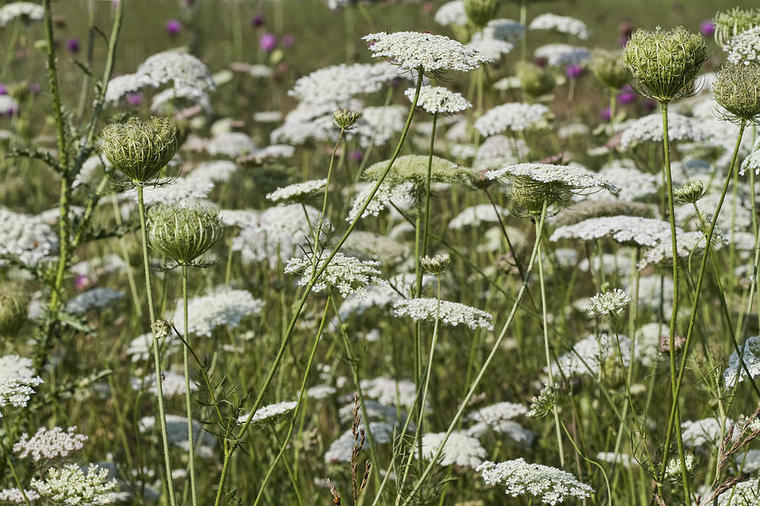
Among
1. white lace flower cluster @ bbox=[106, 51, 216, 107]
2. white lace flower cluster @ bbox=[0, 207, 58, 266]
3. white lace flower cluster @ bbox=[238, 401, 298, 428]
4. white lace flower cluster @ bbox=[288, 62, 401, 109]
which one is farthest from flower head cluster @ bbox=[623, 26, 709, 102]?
white lace flower cluster @ bbox=[0, 207, 58, 266]

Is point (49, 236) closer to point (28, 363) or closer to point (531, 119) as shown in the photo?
point (28, 363)

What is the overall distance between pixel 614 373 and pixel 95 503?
220 cm

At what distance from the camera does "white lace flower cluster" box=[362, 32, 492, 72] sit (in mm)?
2230

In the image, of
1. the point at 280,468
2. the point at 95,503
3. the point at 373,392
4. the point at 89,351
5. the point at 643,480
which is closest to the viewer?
the point at 95,503

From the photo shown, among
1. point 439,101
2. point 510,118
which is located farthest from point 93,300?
point 439,101

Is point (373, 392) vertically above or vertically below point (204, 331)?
below

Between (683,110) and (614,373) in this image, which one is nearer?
(614,373)

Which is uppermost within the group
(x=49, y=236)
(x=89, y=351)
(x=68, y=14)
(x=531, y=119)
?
(x=68, y=14)

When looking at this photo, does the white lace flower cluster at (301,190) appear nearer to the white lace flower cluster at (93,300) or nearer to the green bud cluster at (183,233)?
the green bud cluster at (183,233)

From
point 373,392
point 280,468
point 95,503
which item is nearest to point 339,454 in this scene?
point 280,468

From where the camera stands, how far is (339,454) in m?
3.74

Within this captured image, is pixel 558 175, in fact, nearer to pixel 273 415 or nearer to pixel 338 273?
pixel 338 273

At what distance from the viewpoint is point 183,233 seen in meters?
2.23

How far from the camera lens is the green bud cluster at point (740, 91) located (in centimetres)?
223
